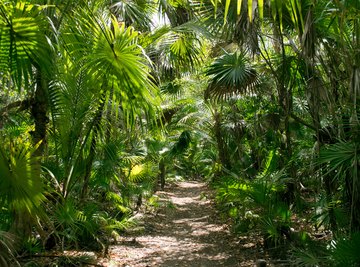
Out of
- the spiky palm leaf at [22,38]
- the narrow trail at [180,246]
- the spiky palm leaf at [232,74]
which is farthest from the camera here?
the narrow trail at [180,246]

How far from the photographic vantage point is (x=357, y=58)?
15.8 ft

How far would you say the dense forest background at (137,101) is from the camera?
139 inches

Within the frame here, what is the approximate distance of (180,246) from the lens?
338 inches

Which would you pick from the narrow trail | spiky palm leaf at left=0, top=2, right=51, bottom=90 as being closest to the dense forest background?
spiky palm leaf at left=0, top=2, right=51, bottom=90

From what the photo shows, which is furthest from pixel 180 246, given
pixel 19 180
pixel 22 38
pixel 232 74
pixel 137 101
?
pixel 22 38

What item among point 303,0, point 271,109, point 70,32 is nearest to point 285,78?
point 303,0

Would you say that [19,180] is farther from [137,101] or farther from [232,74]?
[232,74]

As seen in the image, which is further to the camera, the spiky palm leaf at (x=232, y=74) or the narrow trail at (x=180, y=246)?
the narrow trail at (x=180, y=246)

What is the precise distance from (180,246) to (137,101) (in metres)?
4.95

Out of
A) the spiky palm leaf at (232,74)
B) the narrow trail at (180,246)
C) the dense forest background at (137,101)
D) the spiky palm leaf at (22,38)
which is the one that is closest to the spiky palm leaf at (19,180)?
the dense forest background at (137,101)

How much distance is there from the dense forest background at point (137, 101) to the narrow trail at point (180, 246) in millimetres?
486

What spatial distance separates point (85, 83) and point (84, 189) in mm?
2417

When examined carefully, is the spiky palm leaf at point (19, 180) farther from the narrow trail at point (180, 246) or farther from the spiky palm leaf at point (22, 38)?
the narrow trail at point (180, 246)

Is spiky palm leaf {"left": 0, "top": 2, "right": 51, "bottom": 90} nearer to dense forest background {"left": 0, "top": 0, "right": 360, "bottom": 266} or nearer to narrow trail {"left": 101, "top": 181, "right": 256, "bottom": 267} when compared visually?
dense forest background {"left": 0, "top": 0, "right": 360, "bottom": 266}
